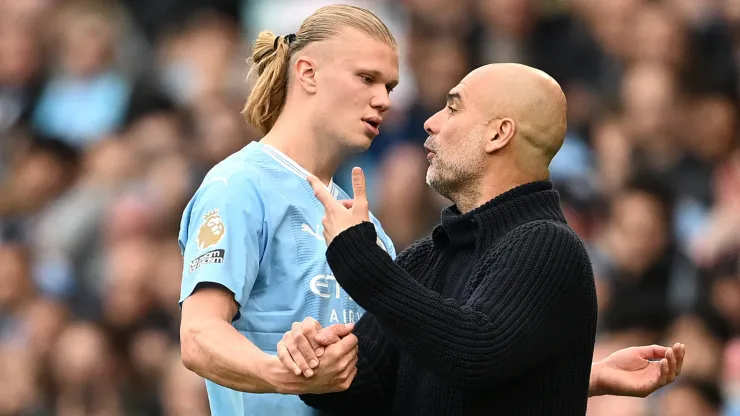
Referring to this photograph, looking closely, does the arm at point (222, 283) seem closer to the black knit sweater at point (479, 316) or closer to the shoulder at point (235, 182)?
the shoulder at point (235, 182)

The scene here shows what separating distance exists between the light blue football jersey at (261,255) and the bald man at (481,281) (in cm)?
17

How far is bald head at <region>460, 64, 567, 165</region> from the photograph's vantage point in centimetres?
435

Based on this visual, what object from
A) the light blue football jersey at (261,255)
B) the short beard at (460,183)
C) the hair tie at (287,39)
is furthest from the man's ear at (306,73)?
the short beard at (460,183)

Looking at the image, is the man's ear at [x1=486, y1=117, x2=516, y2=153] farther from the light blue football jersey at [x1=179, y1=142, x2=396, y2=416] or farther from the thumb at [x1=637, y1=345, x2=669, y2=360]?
the thumb at [x1=637, y1=345, x2=669, y2=360]

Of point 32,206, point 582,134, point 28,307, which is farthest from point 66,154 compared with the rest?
point 582,134

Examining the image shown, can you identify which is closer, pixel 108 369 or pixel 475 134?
pixel 475 134

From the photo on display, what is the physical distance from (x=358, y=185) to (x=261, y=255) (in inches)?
22.4

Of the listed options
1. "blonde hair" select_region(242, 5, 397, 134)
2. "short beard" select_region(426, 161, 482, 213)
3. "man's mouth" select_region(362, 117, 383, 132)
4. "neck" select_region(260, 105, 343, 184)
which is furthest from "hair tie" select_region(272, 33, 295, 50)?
"short beard" select_region(426, 161, 482, 213)

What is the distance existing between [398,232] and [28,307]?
2976mm

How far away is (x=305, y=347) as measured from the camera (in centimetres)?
390

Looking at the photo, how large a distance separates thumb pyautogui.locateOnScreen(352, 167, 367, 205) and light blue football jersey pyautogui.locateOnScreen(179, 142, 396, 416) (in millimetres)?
462

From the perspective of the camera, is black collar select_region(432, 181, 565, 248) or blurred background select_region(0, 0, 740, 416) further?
blurred background select_region(0, 0, 740, 416)

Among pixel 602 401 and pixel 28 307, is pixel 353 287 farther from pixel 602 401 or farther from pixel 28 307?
pixel 28 307

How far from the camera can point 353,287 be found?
3912mm
